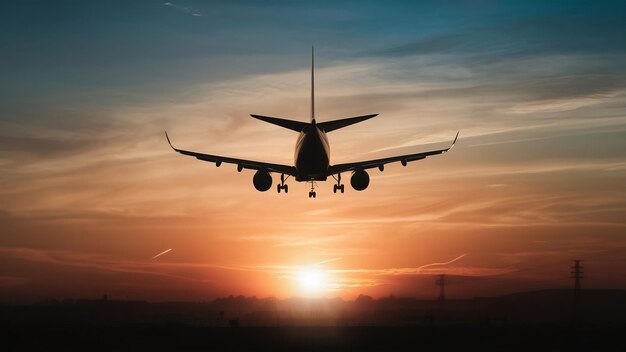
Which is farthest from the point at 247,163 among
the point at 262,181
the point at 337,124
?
the point at 337,124

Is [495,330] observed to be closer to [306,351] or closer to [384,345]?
[384,345]

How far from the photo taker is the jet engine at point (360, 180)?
9594cm

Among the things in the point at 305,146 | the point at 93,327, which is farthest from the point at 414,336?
the point at 93,327

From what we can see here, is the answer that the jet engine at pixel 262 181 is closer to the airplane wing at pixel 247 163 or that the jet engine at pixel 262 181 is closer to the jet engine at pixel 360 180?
the airplane wing at pixel 247 163

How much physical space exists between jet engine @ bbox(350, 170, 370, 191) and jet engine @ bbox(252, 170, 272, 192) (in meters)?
9.80

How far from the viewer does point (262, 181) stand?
9781 cm

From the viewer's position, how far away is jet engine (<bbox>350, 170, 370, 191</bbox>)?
95938 millimetres

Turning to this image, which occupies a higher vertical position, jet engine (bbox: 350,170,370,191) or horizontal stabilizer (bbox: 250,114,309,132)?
horizontal stabilizer (bbox: 250,114,309,132)

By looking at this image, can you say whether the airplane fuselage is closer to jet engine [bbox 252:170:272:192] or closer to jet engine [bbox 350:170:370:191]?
jet engine [bbox 350:170:370:191]

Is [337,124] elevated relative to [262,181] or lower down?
elevated

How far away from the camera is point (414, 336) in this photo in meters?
117

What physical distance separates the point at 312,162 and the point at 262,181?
9.18 m

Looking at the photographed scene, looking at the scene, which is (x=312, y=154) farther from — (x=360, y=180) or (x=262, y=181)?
(x=262, y=181)

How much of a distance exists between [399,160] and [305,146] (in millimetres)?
13337
